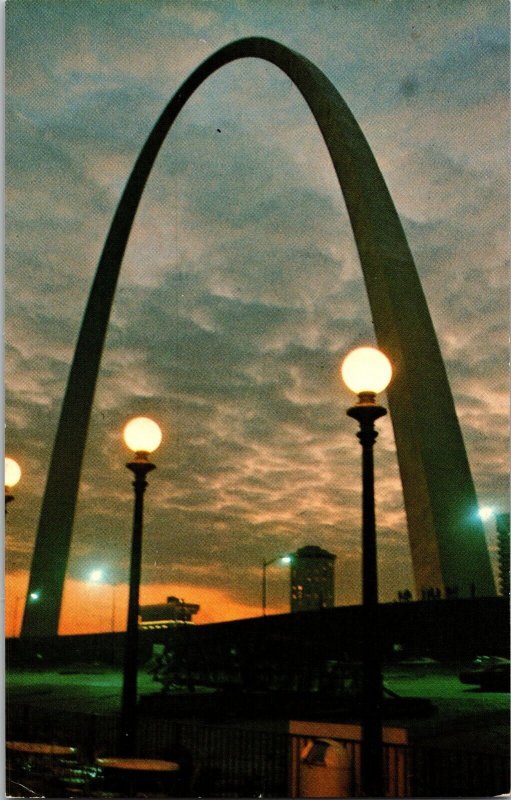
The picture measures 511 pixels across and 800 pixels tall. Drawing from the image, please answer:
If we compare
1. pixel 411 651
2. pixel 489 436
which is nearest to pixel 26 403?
pixel 489 436

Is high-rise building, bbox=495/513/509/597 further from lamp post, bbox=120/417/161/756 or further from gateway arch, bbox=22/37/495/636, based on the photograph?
lamp post, bbox=120/417/161/756

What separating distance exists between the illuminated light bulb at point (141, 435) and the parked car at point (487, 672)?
347 inches

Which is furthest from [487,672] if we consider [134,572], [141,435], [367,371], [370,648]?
[367,371]

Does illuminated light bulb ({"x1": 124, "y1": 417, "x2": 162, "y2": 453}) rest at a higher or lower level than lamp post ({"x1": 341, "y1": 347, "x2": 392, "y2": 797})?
higher

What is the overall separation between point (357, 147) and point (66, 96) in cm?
707

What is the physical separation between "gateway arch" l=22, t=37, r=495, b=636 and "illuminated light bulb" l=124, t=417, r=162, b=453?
655 cm

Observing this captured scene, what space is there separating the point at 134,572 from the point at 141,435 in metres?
1.32

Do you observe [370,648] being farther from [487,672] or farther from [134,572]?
[487,672]

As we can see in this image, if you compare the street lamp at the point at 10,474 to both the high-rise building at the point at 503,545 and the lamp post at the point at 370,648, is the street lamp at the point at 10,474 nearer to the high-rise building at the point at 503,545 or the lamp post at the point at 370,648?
the lamp post at the point at 370,648

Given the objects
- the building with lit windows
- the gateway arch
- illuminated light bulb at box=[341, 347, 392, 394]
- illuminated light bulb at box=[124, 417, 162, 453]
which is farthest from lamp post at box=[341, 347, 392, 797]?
the building with lit windows

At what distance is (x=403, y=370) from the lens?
54.8 feet

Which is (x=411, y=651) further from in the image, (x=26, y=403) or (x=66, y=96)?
(x=66, y=96)

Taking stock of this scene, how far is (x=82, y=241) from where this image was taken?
A: 47.0 feet

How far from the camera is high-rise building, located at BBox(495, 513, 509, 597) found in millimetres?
9862
